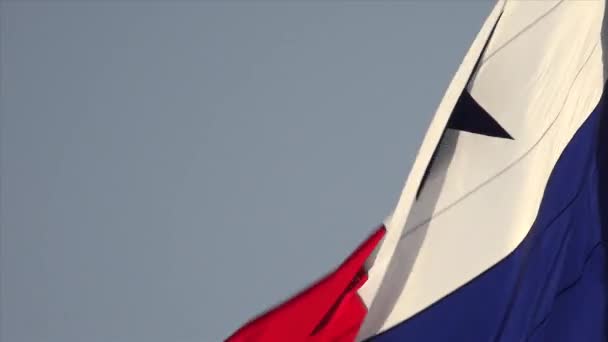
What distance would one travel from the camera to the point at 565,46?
13586 millimetres

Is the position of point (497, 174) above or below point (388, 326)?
above

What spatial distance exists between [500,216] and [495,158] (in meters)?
0.41

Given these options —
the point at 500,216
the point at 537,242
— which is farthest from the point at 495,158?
the point at 537,242

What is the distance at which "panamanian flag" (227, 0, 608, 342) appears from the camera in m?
13.0

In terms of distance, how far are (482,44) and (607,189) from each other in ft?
4.04

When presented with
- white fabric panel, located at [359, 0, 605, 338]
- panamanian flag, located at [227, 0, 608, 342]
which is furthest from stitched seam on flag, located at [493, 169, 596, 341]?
white fabric panel, located at [359, 0, 605, 338]

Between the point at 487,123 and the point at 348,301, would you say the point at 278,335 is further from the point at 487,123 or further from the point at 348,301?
the point at 487,123

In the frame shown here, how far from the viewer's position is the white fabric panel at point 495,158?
13.2 meters

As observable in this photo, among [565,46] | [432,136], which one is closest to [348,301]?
[432,136]

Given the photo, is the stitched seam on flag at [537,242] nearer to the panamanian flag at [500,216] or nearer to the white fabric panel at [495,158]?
the panamanian flag at [500,216]

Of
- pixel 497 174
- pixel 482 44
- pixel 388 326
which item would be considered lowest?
pixel 388 326

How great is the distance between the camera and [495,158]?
44.2ft

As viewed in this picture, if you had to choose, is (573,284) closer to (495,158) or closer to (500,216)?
(500,216)

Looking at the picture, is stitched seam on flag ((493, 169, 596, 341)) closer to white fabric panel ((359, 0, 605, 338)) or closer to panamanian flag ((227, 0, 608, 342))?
panamanian flag ((227, 0, 608, 342))
